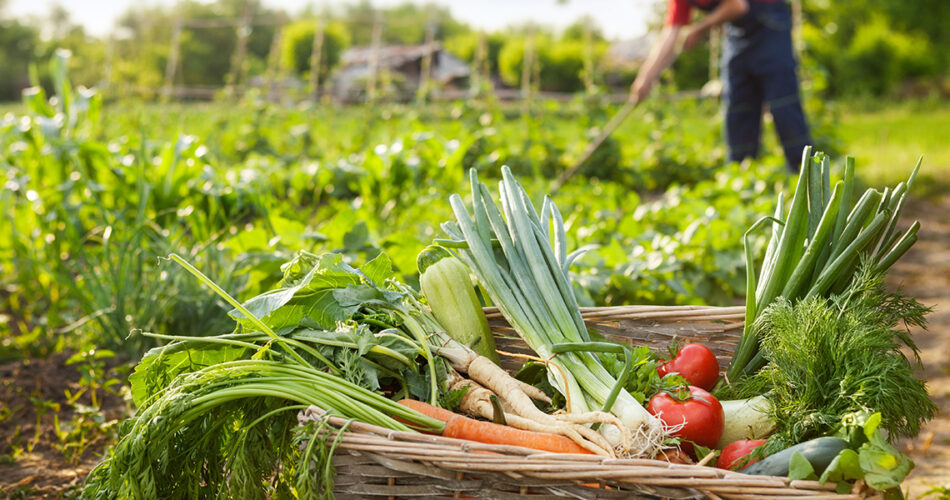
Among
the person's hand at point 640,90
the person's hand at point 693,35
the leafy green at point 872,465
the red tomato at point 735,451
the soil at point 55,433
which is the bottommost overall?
the soil at point 55,433

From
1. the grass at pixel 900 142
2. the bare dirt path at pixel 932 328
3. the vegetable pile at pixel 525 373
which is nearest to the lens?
the vegetable pile at pixel 525 373

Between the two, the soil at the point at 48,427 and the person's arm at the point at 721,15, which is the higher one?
the person's arm at the point at 721,15

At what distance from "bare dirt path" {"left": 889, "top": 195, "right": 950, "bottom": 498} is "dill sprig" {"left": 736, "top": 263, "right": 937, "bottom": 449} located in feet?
0.50

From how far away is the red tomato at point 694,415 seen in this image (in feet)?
5.41

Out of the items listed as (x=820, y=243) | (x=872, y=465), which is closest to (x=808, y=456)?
(x=872, y=465)

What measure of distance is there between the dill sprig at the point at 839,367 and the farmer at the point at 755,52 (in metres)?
3.58

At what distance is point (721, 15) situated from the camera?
516 centimetres

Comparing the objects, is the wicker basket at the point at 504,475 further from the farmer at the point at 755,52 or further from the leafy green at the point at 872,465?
the farmer at the point at 755,52

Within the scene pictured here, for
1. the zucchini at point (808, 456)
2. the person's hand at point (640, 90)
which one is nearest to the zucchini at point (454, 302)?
the zucchini at point (808, 456)

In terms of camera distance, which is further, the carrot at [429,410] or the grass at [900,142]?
the grass at [900,142]

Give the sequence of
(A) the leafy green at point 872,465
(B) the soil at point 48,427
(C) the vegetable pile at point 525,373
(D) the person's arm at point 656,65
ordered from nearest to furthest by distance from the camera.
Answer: (A) the leafy green at point 872,465 → (C) the vegetable pile at point 525,373 → (B) the soil at point 48,427 → (D) the person's arm at point 656,65

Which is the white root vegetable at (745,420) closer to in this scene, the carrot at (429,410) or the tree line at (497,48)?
the carrot at (429,410)

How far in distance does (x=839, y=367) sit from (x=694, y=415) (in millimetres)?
297

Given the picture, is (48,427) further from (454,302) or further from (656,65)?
(656,65)
